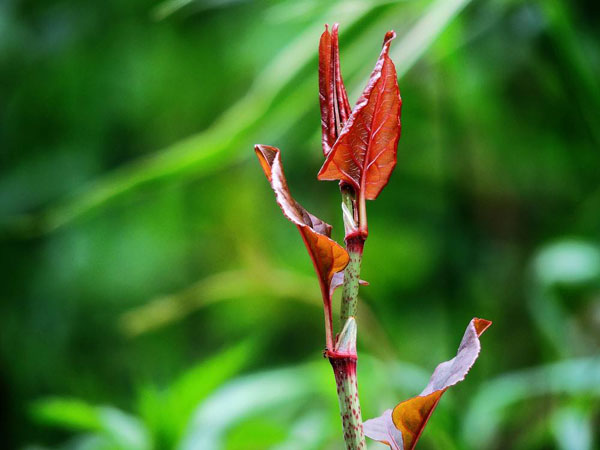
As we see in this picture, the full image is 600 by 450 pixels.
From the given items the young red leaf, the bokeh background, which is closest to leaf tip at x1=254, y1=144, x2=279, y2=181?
the young red leaf

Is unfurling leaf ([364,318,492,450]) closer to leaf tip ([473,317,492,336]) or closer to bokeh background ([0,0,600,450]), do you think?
leaf tip ([473,317,492,336])

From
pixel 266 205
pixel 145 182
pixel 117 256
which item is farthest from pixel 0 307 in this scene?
pixel 145 182

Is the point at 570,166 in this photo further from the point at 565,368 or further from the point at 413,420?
the point at 413,420

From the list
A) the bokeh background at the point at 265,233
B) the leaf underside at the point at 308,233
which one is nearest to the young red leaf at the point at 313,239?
the leaf underside at the point at 308,233

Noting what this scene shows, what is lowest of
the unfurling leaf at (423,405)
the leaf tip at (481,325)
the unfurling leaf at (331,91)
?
the unfurling leaf at (423,405)

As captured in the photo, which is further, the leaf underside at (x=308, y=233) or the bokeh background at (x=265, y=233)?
the bokeh background at (x=265, y=233)

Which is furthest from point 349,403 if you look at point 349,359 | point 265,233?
point 265,233

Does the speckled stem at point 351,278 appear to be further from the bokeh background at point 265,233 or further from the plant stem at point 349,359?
the bokeh background at point 265,233

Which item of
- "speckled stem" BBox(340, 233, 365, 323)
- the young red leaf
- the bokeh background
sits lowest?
"speckled stem" BBox(340, 233, 365, 323)
